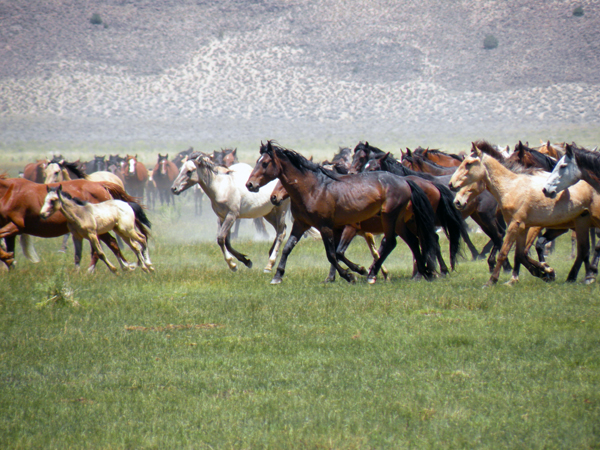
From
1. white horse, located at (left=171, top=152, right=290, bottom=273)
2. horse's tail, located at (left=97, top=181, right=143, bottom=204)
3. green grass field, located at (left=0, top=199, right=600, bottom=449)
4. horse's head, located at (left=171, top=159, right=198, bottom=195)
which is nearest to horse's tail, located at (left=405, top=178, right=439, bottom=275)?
green grass field, located at (left=0, top=199, right=600, bottom=449)

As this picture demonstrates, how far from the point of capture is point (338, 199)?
10.4 m

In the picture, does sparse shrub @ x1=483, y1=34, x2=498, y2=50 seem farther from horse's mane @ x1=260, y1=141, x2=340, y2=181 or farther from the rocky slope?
horse's mane @ x1=260, y1=141, x2=340, y2=181

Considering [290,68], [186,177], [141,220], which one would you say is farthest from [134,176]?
[290,68]

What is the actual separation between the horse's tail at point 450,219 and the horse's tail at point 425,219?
745 mm

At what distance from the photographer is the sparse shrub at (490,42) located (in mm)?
83062

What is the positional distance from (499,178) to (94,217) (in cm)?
660

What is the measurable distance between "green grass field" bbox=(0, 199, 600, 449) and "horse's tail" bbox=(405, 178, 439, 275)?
0.91 metres

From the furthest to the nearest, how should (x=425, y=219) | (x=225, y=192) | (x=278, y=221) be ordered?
(x=278, y=221)
(x=225, y=192)
(x=425, y=219)

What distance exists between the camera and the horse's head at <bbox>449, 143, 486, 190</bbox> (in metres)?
9.95

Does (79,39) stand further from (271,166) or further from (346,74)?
(271,166)

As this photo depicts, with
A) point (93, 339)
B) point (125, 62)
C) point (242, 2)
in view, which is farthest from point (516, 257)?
point (242, 2)

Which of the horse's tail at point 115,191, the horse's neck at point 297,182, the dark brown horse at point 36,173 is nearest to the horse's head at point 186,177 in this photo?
the horse's tail at point 115,191

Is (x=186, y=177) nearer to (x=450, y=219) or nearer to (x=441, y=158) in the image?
(x=450, y=219)

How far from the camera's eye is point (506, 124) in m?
66.5
